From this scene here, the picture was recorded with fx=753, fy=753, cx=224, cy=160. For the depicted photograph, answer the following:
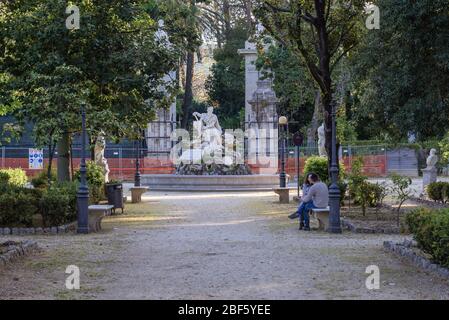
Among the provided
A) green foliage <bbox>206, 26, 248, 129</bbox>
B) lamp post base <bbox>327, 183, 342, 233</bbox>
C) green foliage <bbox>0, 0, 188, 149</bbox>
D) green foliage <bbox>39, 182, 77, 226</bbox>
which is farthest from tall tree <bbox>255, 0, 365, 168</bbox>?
green foliage <bbox>206, 26, 248, 129</bbox>

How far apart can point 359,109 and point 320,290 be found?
45.0 ft

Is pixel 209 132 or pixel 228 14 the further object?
pixel 228 14

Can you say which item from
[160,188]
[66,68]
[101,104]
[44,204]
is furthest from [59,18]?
[160,188]

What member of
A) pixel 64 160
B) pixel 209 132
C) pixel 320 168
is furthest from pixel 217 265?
pixel 209 132

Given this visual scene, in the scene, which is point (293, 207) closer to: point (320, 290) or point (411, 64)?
point (411, 64)

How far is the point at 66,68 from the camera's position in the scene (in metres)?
19.8

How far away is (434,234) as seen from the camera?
1048cm

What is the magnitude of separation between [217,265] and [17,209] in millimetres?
6878

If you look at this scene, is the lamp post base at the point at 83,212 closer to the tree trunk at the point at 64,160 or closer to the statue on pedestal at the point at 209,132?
the tree trunk at the point at 64,160

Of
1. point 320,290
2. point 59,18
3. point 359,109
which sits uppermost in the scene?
point 59,18

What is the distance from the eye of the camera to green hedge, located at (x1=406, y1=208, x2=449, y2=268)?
33.5ft

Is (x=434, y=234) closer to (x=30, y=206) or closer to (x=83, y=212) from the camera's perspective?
(x=83, y=212)

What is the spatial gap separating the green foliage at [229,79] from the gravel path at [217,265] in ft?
143

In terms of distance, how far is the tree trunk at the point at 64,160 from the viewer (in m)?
23.3
